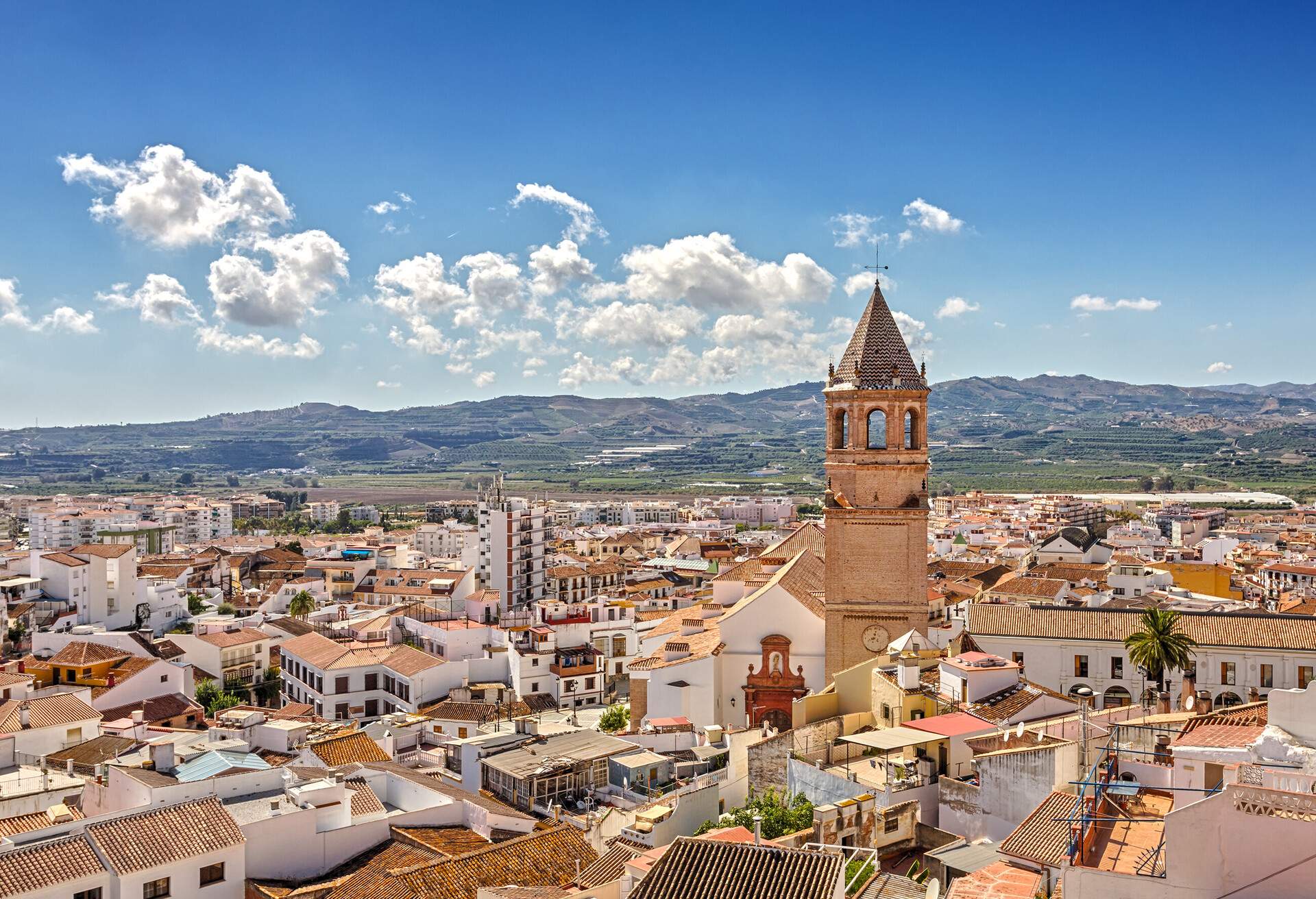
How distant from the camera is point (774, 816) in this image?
18.5m

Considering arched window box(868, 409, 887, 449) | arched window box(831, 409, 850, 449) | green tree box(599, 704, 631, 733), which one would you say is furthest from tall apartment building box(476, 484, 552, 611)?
arched window box(831, 409, 850, 449)

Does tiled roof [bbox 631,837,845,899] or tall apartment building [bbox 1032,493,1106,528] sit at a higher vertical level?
tiled roof [bbox 631,837,845,899]

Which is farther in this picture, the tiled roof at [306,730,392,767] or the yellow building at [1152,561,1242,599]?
the yellow building at [1152,561,1242,599]

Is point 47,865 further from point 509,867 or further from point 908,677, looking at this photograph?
point 908,677

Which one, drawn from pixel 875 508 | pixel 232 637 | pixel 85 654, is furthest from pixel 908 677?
pixel 232 637

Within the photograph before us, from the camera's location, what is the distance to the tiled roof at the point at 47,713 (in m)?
29.5

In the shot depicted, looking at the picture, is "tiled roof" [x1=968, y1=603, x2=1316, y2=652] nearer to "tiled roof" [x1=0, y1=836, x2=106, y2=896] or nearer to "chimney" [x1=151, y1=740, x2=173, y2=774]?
"chimney" [x1=151, y1=740, x2=173, y2=774]

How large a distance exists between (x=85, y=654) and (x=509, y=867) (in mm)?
28205

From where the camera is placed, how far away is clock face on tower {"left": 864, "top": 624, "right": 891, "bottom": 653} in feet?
98.9

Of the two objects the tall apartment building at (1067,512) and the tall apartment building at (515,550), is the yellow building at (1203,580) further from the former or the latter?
the tall apartment building at (1067,512)

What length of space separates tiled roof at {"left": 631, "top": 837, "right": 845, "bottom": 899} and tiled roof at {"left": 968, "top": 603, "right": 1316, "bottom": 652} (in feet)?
60.1

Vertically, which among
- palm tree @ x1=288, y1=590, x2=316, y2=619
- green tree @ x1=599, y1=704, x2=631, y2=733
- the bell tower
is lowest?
palm tree @ x1=288, y1=590, x2=316, y2=619

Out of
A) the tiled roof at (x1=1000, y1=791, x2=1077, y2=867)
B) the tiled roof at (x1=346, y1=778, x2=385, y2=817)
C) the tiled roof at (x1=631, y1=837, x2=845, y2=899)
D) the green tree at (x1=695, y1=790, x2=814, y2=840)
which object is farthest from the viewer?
the tiled roof at (x1=346, y1=778, x2=385, y2=817)

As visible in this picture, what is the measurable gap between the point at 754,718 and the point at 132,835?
710 inches
